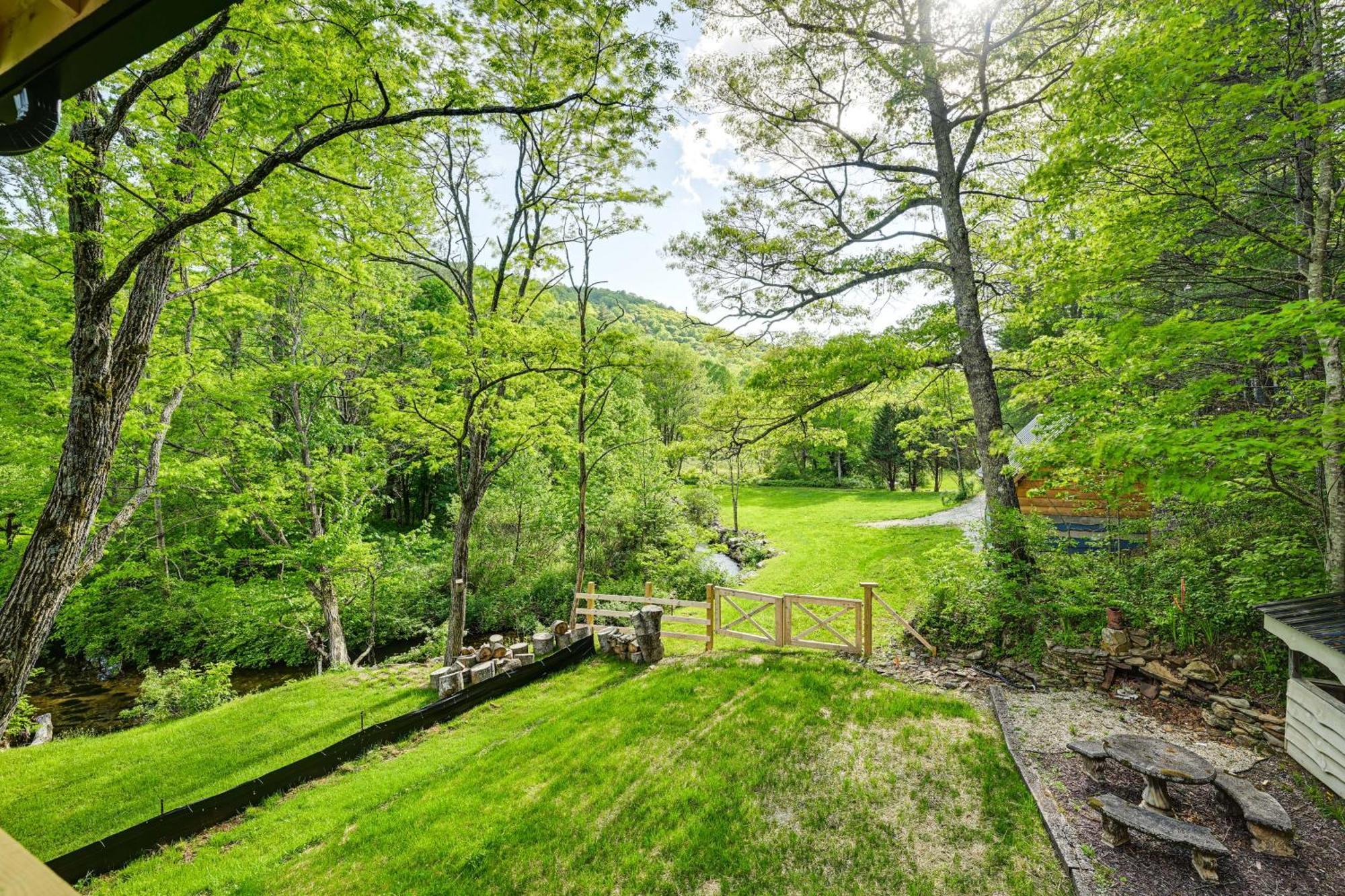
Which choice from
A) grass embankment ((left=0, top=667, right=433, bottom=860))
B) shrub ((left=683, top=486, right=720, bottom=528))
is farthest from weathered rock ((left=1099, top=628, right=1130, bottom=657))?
shrub ((left=683, top=486, right=720, bottom=528))

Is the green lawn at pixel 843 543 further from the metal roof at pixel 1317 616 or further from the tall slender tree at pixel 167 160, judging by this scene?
the tall slender tree at pixel 167 160

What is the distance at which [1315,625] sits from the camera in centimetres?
431

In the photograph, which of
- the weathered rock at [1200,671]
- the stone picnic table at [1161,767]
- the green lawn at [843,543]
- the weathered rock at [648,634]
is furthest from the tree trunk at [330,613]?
the weathered rock at [1200,671]

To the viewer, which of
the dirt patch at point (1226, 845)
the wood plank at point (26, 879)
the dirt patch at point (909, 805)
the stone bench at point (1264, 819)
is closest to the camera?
the wood plank at point (26, 879)

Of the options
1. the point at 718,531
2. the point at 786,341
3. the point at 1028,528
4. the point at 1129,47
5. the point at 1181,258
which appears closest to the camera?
the point at 1129,47

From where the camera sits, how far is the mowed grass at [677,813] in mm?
4074

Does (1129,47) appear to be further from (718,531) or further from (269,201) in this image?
(718,531)

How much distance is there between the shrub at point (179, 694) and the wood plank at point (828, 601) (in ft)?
37.0

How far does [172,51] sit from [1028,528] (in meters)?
12.5

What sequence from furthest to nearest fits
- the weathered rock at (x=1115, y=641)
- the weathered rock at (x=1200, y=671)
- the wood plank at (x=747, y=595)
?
the wood plank at (x=747, y=595)
the weathered rock at (x=1115, y=641)
the weathered rock at (x=1200, y=671)

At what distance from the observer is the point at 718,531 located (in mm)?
20406

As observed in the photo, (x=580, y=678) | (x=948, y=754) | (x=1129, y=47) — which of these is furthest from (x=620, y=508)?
(x=1129, y=47)

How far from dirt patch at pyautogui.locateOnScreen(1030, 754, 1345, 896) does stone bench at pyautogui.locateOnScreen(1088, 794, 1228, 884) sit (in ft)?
0.23

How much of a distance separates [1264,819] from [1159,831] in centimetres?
82
